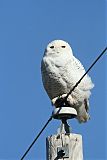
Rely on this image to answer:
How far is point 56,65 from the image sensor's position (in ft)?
24.6

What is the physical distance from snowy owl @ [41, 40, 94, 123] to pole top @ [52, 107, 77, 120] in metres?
0.21

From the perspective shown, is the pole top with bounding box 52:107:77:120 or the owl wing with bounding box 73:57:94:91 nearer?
the pole top with bounding box 52:107:77:120

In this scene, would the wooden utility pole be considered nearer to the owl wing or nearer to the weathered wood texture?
the weathered wood texture

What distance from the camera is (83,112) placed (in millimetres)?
7105

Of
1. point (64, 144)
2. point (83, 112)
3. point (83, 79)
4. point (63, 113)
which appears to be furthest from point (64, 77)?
point (64, 144)

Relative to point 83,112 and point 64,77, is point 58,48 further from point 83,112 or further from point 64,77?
Result: point 83,112

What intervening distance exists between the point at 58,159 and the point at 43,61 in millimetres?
2246

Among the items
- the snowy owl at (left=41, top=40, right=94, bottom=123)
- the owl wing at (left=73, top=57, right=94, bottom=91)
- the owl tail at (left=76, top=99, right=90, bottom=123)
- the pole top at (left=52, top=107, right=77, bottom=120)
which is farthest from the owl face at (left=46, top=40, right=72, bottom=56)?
the pole top at (left=52, top=107, right=77, bottom=120)

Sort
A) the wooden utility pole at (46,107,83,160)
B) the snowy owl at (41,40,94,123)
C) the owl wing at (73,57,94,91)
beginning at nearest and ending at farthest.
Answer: the wooden utility pole at (46,107,83,160) → the snowy owl at (41,40,94,123) → the owl wing at (73,57,94,91)

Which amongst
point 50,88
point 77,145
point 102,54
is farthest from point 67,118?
point 102,54

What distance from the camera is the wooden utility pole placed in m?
5.63

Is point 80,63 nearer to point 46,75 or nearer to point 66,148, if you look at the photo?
point 46,75

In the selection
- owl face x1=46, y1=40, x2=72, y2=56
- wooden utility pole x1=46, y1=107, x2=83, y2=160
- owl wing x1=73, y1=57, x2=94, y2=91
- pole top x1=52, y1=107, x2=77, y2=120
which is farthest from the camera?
owl face x1=46, y1=40, x2=72, y2=56

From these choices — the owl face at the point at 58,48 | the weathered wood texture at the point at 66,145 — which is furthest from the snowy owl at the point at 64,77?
the weathered wood texture at the point at 66,145
